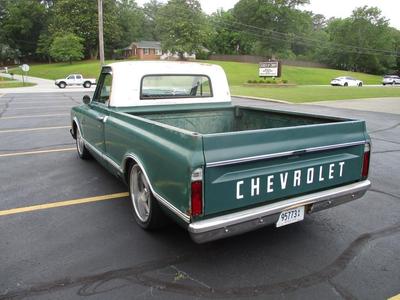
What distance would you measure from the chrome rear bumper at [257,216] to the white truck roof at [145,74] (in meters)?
2.54

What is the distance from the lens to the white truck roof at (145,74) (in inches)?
188

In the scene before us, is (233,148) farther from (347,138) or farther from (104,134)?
(104,134)

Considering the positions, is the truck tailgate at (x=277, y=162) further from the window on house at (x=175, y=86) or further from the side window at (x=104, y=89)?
the side window at (x=104, y=89)

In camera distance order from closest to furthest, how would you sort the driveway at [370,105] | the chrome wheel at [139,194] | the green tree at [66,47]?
the chrome wheel at [139,194] < the driveway at [370,105] < the green tree at [66,47]

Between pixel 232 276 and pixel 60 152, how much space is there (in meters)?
5.55

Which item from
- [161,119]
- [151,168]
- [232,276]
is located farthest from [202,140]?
[161,119]

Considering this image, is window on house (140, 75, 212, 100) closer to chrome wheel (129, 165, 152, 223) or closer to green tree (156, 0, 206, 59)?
chrome wheel (129, 165, 152, 223)

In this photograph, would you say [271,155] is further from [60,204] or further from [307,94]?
[307,94]

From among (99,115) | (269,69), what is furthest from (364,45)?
(99,115)

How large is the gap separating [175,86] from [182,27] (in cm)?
6319

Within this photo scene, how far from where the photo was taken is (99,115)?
16.5ft

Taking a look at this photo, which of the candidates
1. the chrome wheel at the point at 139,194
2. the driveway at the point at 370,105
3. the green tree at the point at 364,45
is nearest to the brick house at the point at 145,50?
the green tree at the point at 364,45

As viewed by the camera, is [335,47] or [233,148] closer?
[233,148]

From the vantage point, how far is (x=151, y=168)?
3.36 meters
